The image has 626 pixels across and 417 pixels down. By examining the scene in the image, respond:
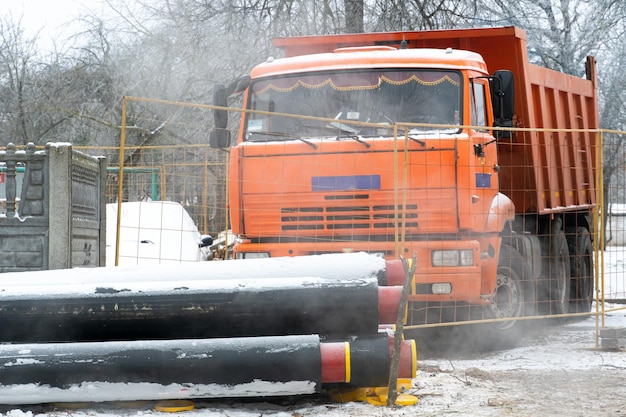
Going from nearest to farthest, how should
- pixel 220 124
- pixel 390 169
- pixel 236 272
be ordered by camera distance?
1. pixel 236 272
2. pixel 390 169
3. pixel 220 124

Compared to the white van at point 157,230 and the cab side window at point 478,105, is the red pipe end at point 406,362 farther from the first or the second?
the white van at point 157,230

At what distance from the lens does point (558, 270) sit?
11391mm

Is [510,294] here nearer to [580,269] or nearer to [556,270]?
[556,270]

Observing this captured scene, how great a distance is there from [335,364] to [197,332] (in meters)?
0.95

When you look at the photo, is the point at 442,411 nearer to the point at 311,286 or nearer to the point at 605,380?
the point at 311,286

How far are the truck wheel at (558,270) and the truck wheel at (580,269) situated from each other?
23 centimetres

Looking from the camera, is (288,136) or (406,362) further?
(288,136)

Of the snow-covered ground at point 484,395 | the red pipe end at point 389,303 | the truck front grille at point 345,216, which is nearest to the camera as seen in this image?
the snow-covered ground at point 484,395

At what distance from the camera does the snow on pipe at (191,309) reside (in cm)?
577

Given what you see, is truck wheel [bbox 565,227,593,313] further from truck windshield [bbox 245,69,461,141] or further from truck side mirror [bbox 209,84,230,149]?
truck side mirror [bbox 209,84,230,149]

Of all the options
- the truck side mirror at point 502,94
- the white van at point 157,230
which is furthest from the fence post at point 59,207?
the white van at point 157,230

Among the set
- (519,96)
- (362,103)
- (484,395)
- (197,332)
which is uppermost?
(519,96)

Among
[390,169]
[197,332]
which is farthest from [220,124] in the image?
[197,332]

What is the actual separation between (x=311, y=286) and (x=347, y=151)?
285cm
